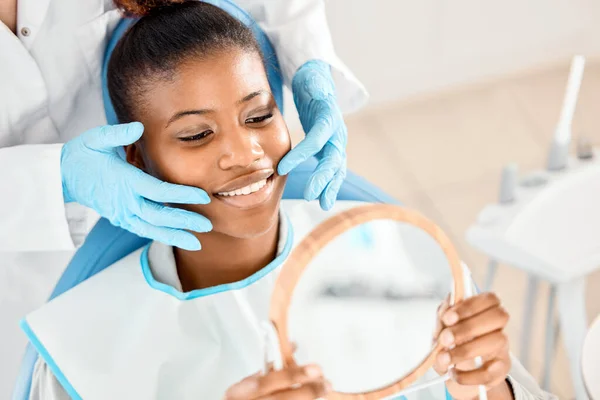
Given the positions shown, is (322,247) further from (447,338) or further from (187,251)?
(187,251)

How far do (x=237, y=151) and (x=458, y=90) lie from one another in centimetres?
215

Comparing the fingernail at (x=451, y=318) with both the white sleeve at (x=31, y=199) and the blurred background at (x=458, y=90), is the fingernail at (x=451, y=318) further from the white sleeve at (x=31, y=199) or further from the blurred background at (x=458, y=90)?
the blurred background at (x=458, y=90)

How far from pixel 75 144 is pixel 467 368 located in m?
0.68

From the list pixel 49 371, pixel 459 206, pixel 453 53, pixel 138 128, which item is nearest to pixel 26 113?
pixel 138 128

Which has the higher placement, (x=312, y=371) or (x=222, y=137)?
(x=222, y=137)

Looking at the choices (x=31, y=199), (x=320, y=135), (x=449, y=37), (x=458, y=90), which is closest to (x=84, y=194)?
(x=31, y=199)

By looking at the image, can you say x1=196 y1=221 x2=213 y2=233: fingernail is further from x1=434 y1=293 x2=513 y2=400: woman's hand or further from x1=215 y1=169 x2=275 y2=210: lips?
A: x1=434 y1=293 x2=513 y2=400: woman's hand

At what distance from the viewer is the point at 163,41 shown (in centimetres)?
106

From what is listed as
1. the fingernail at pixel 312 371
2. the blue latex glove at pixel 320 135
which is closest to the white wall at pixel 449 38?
the blue latex glove at pixel 320 135

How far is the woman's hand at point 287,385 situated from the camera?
793 millimetres

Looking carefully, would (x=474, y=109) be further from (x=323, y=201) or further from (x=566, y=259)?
(x=323, y=201)

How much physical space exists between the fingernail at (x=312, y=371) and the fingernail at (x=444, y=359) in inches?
6.0

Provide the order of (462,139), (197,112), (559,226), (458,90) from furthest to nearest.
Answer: (458,90), (462,139), (559,226), (197,112)

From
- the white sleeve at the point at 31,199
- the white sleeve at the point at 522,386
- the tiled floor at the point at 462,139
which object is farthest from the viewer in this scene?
the tiled floor at the point at 462,139
